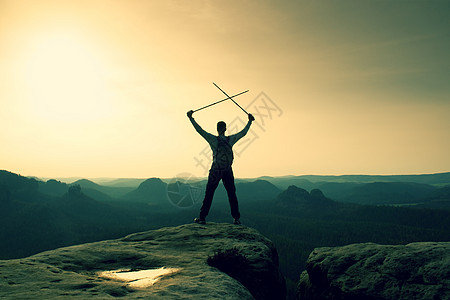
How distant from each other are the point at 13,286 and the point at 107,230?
670ft

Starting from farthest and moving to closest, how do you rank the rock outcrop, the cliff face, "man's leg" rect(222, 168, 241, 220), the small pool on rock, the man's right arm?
the man's right arm
"man's leg" rect(222, 168, 241, 220)
the rock outcrop
the small pool on rock
the cliff face

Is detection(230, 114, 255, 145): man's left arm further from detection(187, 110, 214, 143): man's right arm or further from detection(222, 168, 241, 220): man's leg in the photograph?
detection(222, 168, 241, 220): man's leg

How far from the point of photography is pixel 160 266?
7.72m

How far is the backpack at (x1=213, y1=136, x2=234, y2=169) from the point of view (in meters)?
12.2

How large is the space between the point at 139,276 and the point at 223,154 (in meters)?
6.44

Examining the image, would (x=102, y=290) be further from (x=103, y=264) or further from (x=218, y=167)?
(x=218, y=167)

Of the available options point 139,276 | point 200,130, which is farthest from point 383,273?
point 200,130

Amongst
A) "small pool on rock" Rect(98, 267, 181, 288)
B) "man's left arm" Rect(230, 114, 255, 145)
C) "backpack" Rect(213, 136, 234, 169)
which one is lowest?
"small pool on rock" Rect(98, 267, 181, 288)

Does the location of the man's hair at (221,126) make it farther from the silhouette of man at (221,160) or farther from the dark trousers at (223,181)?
the dark trousers at (223,181)

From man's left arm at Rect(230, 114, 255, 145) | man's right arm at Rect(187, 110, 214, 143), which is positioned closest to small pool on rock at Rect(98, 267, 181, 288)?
man's right arm at Rect(187, 110, 214, 143)

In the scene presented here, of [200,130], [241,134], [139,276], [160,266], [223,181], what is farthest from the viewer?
[241,134]

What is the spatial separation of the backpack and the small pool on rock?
5.62 metres

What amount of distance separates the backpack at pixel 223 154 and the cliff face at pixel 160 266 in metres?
2.81

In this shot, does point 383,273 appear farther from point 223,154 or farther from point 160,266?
point 223,154
